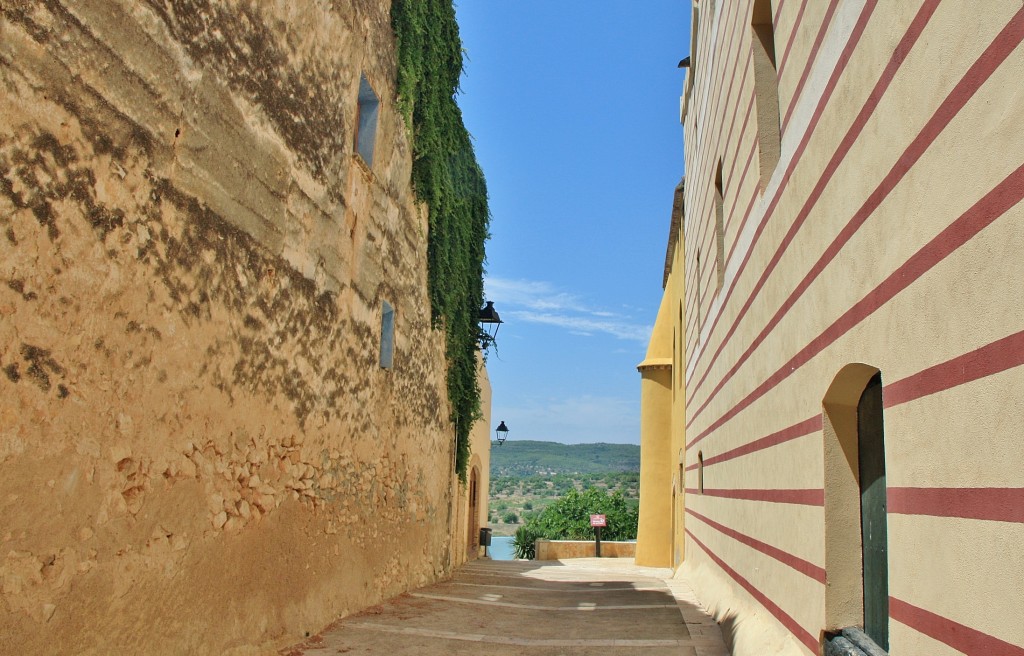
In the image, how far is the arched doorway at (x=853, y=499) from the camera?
11.3 feet

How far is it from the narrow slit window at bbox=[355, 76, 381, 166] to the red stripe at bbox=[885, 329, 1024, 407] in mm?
5659

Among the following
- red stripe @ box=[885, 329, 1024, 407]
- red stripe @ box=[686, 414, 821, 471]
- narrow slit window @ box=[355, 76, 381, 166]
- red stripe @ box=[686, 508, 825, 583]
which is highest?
narrow slit window @ box=[355, 76, 381, 166]

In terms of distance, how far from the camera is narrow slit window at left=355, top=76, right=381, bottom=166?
24.6ft

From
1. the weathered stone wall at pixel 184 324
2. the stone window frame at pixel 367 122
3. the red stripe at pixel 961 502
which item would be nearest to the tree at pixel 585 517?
the stone window frame at pixel 367 122

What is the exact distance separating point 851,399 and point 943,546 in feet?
4.37

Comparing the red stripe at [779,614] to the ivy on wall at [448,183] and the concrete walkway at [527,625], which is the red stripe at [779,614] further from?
the ivy on wall at [448,183]

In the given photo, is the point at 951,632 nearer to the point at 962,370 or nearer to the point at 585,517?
the point at 962,370

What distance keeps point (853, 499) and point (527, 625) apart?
372 cm

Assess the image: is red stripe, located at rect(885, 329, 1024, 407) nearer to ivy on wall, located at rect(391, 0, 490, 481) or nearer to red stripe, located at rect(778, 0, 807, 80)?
red stripe, located at rect(778, 0, 807, 80)

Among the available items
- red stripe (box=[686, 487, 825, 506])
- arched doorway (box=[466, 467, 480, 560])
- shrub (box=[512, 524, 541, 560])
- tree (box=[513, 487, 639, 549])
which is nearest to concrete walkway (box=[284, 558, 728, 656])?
red stripe (box=[686, 487, 825, 506])

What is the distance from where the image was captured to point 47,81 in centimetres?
334

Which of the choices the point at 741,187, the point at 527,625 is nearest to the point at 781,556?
the point at 527,625

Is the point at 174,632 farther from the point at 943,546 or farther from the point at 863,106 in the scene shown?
the point at 863,106

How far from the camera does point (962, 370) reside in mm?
2246
